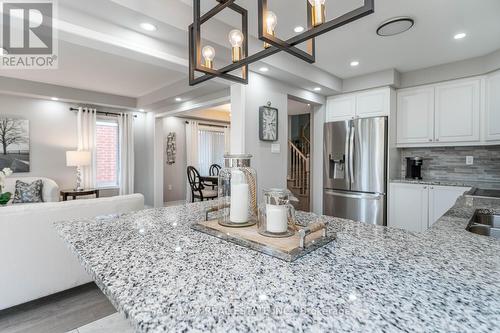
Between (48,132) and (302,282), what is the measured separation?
6.12 metres

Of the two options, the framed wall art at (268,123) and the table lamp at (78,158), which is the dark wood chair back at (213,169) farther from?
the framed wall art at (268,123)

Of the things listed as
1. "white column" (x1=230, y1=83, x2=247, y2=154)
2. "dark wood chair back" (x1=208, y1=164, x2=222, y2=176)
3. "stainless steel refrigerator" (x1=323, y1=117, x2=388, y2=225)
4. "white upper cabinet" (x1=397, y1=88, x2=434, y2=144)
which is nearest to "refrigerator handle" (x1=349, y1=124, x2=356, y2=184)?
"stainless steel refrigerator" (x1=323, y1=117, x2=388, y2=225)

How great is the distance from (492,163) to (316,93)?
2.56 meters

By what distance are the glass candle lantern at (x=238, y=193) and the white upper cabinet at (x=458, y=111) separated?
3552mm

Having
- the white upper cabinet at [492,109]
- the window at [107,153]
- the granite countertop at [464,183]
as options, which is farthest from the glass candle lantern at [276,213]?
the window at [107,153]

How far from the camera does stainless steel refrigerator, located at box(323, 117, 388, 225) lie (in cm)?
372

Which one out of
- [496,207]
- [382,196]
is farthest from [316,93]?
[496,207]

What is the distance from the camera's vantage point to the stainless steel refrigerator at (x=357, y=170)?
372 cm

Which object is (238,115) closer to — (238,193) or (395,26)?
(395,26)

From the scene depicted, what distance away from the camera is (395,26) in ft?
8.06

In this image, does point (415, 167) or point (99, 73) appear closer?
point (415, 167)

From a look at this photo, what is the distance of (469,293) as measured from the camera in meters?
0.64

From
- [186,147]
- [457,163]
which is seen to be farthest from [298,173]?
[457,163]

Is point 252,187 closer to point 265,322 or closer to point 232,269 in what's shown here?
point 232,269
